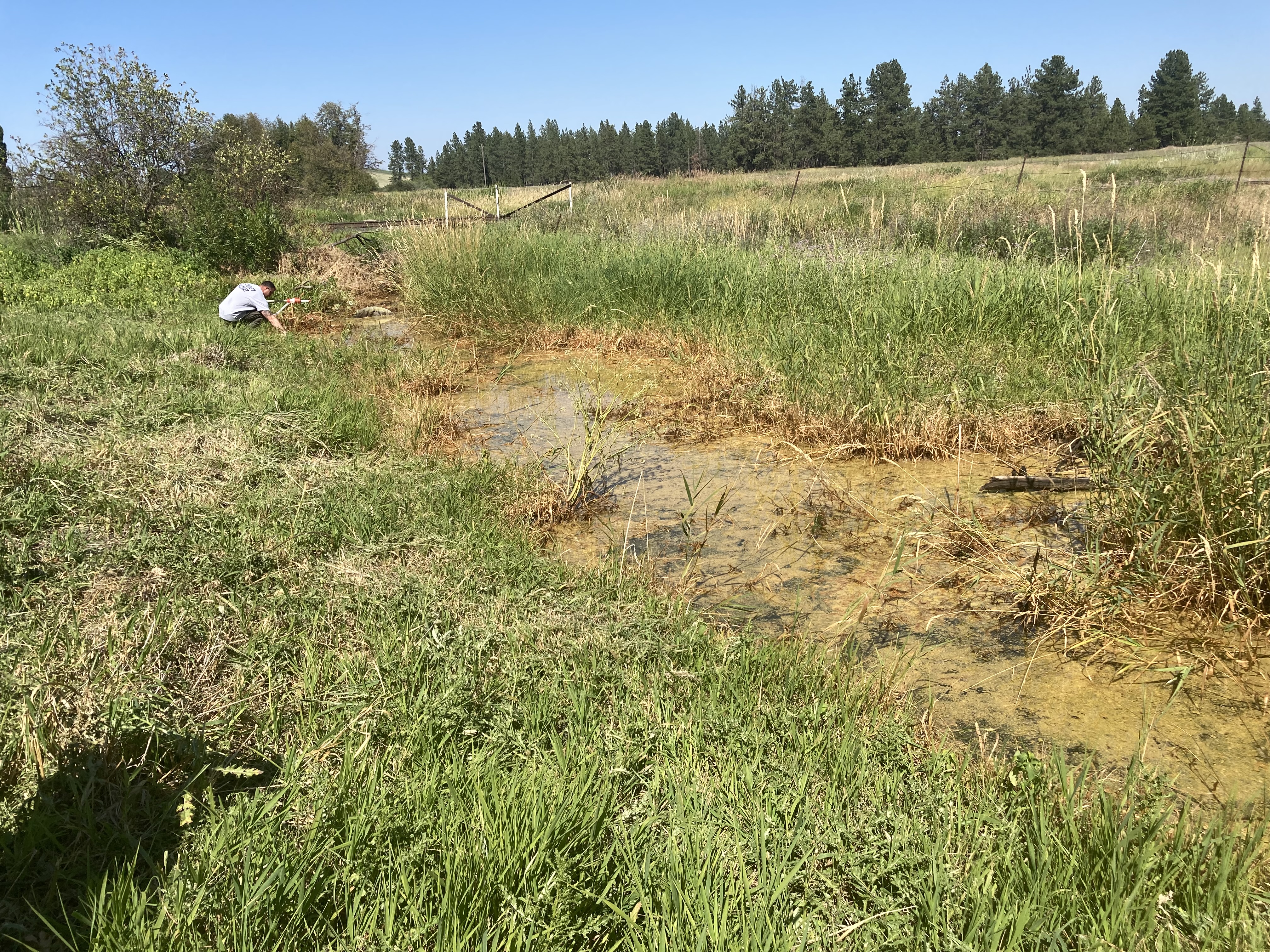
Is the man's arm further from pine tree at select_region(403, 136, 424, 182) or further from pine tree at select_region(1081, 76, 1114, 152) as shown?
pine tree at select_region(403, 136, 424, 182)

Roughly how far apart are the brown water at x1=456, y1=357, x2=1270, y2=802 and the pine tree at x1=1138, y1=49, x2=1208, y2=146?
221 ft

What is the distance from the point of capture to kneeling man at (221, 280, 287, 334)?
875 centimetres

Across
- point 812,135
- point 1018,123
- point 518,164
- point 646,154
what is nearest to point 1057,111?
point 1018,123

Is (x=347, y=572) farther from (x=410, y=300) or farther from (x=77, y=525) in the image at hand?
(x=410, y=300)

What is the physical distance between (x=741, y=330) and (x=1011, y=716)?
4.86 m

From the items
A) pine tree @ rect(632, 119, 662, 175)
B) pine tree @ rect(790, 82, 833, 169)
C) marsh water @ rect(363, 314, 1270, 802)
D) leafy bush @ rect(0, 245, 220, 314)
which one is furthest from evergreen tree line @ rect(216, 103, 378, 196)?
pine tree @ rect(632, 119, 662, 175)

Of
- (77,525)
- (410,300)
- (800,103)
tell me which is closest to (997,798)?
(77,525)

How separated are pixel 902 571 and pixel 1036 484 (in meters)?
1.29

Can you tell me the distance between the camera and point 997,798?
6.63ft

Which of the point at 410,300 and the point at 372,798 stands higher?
the point at 410,300

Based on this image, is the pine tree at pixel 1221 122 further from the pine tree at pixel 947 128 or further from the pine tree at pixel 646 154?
the pine tree at pixel 646 154

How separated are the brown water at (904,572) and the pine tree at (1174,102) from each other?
2653 inches

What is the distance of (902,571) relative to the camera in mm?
3600

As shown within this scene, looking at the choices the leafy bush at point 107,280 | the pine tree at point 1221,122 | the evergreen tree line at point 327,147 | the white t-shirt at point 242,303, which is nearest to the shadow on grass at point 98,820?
the white t-shirt at point 242,303
